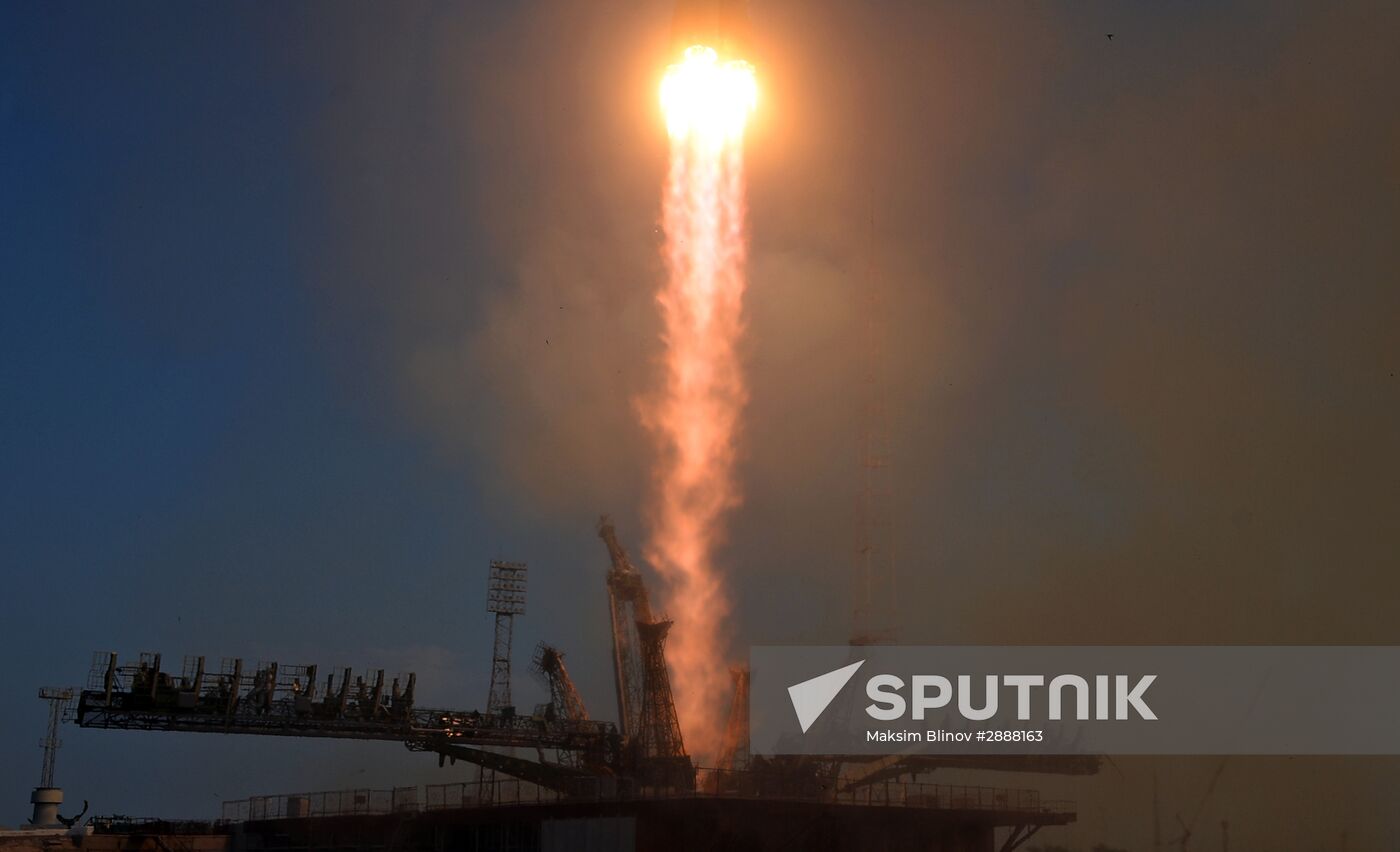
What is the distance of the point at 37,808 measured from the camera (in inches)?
3691

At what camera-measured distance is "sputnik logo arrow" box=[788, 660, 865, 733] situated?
91750 millimetres

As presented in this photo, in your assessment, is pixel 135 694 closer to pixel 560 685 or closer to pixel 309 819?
pixel 309 819

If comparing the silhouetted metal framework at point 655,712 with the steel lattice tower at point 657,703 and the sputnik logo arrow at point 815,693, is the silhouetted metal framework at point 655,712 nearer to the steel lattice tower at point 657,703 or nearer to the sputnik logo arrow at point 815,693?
the steel lattice tower at point 657,703

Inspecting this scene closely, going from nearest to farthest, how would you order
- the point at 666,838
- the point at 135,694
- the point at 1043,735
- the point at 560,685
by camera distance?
the point at 666,838 < the point at 135,694 < the point at 1043,735 < the point at 560,685

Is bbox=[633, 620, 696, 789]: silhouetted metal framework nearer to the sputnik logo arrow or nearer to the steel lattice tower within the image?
the steel lattice tower

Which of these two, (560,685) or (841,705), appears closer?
(841,705)

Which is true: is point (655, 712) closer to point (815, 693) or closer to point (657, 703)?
point (657, 703)

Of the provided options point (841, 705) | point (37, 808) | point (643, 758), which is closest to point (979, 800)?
point (841, 705)

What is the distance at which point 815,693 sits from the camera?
308 ft

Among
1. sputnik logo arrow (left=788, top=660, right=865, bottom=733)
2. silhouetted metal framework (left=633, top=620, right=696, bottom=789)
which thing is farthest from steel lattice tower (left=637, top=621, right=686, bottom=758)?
sputnik logo arrow (left=788, top=660, right=865, bottom=733)

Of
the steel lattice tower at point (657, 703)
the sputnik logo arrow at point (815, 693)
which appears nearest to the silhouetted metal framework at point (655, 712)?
the steel lattice tower at point (657, 703)

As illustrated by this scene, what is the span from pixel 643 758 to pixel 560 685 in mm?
15731

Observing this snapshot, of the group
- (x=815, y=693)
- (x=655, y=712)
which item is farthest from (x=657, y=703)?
(x=815, y=693)

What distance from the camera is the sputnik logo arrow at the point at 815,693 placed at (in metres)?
91.8
